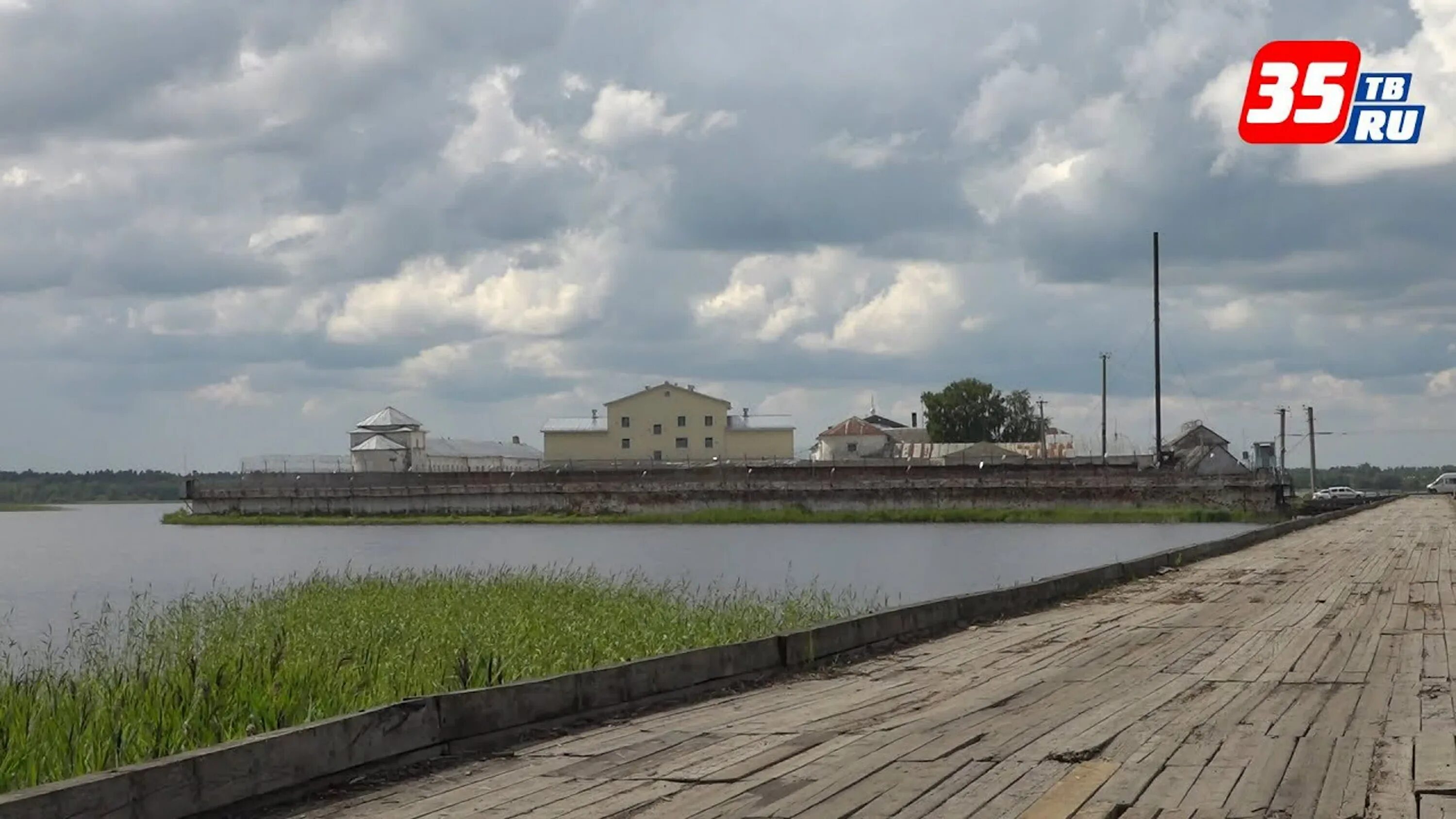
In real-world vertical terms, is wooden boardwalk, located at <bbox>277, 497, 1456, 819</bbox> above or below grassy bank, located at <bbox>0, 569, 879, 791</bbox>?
above

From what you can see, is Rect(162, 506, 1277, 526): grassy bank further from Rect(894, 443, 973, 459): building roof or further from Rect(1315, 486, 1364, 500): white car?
Rect(894, 443, 973, 459): building roof

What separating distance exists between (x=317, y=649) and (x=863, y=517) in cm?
8420

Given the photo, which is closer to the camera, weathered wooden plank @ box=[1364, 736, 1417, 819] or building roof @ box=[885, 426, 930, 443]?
weathered wooden plank @ box=[1364, 736, 1417, 819]

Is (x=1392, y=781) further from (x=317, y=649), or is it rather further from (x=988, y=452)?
(x=988, y=452)

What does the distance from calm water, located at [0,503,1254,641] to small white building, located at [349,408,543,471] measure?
28.4 m

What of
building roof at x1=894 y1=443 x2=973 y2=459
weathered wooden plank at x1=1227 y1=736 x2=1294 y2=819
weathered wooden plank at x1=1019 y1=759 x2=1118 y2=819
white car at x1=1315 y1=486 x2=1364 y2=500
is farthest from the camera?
building roof at x1=894 y1=443 x2=973 y2=459

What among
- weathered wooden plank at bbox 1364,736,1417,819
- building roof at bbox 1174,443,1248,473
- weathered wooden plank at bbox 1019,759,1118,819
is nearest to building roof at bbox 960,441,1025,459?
building roof at bbox 1174,443,1248,473

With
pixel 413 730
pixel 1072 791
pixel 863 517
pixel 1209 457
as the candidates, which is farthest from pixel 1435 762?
pixel 1209 457

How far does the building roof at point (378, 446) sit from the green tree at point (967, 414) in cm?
5995

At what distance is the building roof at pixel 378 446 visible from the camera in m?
140

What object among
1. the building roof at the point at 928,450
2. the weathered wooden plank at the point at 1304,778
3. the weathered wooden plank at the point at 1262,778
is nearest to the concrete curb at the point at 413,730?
the weathered wooden plank at the point at 1262,778

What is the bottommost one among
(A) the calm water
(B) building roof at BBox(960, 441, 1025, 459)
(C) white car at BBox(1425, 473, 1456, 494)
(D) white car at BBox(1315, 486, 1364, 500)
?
(A) the calm water

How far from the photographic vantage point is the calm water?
149 feet

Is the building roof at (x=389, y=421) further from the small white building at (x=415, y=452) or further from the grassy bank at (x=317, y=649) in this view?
Result: the grassy bank at (x=317, y=649)
